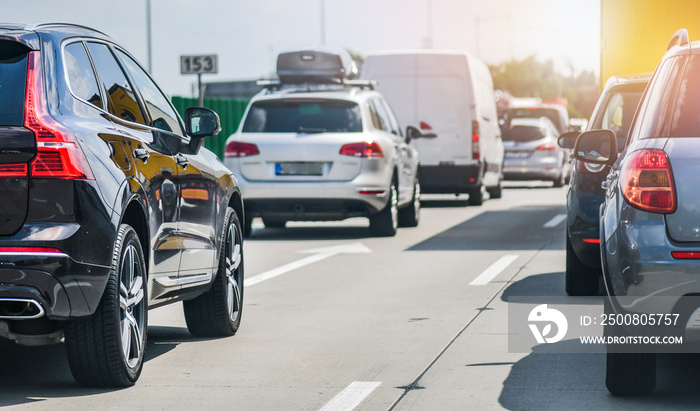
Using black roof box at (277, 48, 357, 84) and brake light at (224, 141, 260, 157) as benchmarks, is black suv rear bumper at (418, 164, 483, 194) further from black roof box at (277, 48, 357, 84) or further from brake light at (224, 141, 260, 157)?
brake light at (224, 141, 260, 157)

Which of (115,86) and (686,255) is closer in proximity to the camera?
(686,255)

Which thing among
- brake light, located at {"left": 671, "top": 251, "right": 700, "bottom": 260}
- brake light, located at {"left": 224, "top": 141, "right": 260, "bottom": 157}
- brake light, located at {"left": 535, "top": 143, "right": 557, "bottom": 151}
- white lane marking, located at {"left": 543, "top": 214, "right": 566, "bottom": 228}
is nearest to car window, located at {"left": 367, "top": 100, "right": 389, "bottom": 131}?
brake light, located at {"left": 224, "top": 141, "right": 260, "bottom": 157}

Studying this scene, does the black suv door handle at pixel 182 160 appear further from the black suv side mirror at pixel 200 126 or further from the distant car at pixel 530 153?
the distant car at pixel 530 153

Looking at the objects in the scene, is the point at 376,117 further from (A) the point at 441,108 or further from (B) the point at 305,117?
(A) the point at 441,108

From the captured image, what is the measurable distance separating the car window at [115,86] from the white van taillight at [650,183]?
2.53 meters

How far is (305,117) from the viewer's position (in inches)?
619

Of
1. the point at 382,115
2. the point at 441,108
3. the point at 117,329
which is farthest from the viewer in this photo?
the point at 441,108

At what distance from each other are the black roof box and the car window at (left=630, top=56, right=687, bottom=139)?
14.9 metres

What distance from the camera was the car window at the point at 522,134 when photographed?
30.6m

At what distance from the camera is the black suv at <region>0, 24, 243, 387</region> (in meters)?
Result: 5.49

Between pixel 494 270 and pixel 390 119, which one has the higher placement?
pixel 390 119

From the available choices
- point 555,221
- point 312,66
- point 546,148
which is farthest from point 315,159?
point 546,148

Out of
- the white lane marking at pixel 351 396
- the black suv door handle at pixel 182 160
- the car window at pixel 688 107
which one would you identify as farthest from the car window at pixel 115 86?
the car window at pixel 688 107

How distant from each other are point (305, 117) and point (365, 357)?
883cm
